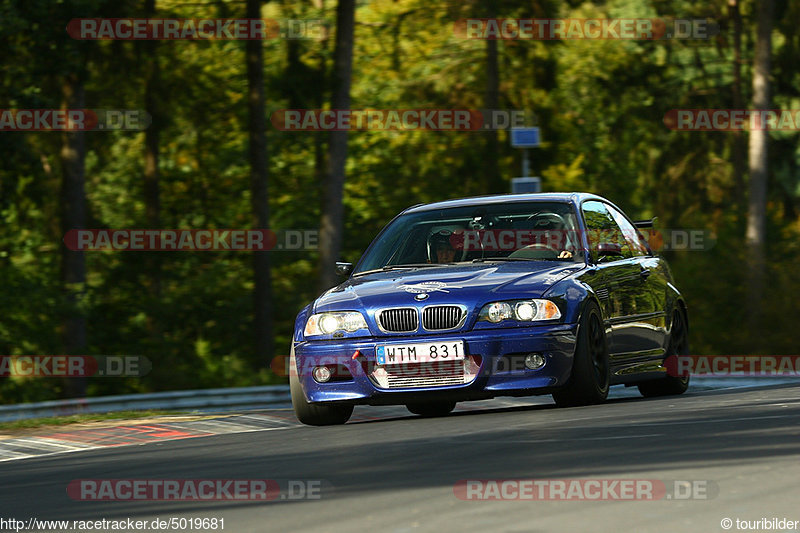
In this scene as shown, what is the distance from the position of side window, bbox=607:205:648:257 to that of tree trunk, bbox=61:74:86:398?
57.2 feet

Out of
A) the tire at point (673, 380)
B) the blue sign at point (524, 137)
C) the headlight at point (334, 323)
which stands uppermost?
the blue sign at point (524, 137)

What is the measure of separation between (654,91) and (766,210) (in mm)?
14827

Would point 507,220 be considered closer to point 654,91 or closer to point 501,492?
point 501,492

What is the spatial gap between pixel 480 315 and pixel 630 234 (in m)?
3.33

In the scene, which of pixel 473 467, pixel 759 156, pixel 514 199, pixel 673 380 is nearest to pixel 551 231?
pixel 514 199

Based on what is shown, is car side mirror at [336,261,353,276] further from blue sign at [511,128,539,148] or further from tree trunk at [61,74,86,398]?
tree trunk at [61,74,86,398]

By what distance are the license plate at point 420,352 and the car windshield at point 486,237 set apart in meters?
1.35

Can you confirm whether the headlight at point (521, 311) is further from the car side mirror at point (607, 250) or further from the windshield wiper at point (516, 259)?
the car side mirror at point (607, 250)

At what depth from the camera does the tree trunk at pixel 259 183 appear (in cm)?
3197

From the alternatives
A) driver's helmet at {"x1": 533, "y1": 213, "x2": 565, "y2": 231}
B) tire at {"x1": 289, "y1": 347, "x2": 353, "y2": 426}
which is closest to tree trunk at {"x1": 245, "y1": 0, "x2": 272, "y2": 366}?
driver's helmet at {"x1": 533, "y1": 213, "x2": 565, "y2": 231}

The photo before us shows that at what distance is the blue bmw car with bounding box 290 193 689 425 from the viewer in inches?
396

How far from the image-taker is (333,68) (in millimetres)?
27625

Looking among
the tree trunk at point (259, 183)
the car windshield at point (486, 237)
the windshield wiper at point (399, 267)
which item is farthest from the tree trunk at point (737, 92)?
the windshield wiper at point (399, 267)

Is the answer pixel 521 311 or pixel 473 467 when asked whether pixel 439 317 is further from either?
pixel 473 467
